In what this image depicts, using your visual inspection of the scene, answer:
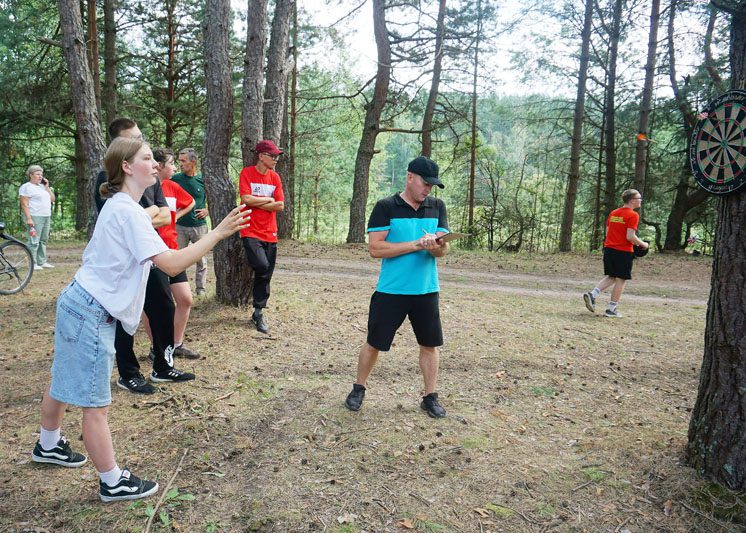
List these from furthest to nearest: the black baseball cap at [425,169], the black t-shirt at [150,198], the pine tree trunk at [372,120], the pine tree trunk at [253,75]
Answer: the pine tree trunk at [372,120] < the pine tree trunk at [253,75] < the black t-shirt at [150,198] < the black baseball cap at [425,169]

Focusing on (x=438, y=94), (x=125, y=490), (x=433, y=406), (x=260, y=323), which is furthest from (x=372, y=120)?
(x=125, y=490)

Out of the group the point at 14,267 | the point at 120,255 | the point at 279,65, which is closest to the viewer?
the point at 120,255

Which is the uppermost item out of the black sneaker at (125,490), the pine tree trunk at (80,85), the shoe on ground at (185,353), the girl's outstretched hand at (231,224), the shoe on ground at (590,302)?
the pine tree trunk at (80,85)

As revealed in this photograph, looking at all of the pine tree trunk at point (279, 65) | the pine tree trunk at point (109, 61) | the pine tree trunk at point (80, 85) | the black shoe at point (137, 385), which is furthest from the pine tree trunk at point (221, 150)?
the pine tree trunk at point (109, 61)

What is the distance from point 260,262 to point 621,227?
19.5ft

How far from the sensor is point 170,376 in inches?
191

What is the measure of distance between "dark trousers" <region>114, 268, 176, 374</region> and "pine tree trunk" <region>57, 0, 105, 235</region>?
4.21 meters

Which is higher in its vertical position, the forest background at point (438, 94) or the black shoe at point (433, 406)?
the forest background at point (438, 94)

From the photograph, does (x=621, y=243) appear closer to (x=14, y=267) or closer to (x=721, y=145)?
(x=721, y=145)

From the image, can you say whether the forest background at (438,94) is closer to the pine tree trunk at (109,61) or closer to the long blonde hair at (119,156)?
the pine tree trunk at (109,61)

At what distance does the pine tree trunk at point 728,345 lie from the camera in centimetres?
305

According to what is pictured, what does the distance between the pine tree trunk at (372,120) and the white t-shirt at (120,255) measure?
1451cm

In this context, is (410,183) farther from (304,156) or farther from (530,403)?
(304,156)

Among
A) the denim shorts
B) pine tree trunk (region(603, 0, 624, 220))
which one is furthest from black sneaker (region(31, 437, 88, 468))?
pine tree trunk (region(603, 0, 624, 220))
